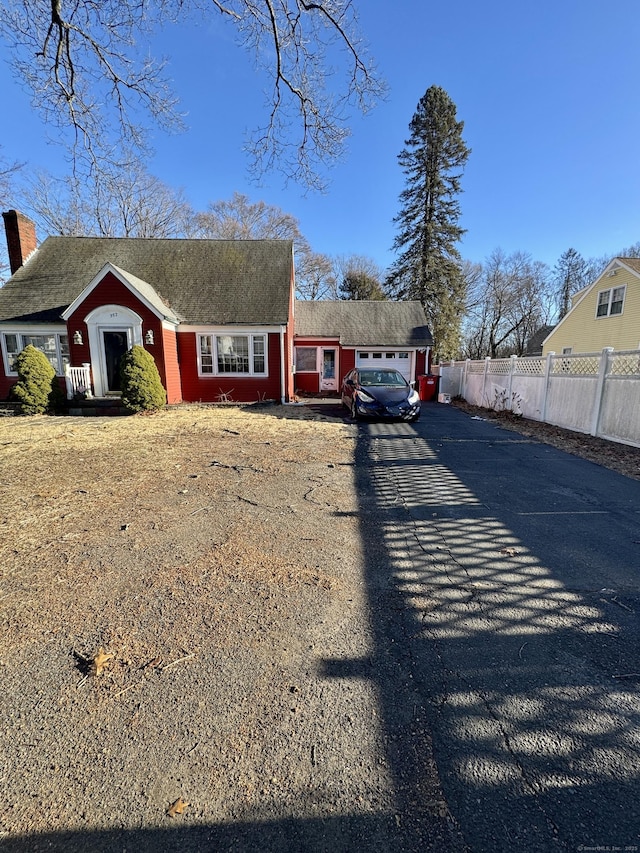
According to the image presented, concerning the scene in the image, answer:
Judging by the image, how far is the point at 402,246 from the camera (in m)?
27.9

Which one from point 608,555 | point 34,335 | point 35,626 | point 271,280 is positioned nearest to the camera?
point 35,626

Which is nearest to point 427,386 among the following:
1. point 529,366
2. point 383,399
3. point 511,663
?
point 529,366

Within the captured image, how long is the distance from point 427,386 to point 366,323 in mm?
5041

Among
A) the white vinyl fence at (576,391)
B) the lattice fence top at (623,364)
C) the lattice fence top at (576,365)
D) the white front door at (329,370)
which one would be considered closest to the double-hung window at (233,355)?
the white front door at (329,370)

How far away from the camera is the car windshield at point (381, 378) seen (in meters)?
11.0

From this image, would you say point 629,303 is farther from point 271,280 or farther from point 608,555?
point 608,555

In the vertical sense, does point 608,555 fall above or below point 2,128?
below

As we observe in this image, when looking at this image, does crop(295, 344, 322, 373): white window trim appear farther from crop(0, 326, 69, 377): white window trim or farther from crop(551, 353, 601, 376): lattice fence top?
crop(551, 353, 601, 376): lattice fence top

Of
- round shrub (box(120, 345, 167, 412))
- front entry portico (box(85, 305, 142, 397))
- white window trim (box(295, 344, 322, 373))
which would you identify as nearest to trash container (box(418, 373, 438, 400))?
white window trim (box(295, 344, 322, 373))

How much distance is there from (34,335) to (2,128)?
8336mm

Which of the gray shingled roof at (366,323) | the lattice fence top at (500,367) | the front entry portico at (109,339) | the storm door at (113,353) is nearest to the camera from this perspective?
the lattice fence top at (500,367)

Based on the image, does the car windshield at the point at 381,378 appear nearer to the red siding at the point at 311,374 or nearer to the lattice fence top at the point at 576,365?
the lattice fence top at the point at 576,365

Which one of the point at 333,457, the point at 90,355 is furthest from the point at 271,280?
the point at 333,457

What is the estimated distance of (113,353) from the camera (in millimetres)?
13055
